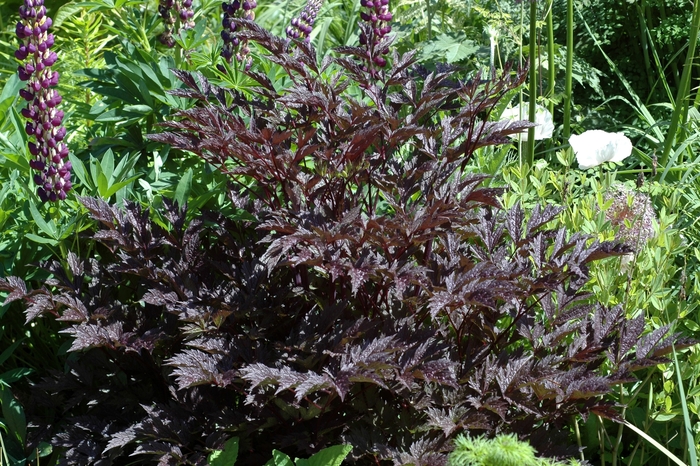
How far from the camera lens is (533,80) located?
2.66 metres

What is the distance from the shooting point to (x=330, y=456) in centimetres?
184

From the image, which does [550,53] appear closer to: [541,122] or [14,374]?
[541,122]

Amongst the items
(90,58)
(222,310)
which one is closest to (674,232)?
(222,310)

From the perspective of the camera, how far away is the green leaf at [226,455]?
1893mm

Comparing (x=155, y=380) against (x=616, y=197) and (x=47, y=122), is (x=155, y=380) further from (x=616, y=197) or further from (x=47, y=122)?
(x=616, y=197)

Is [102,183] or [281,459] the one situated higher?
[102,183]

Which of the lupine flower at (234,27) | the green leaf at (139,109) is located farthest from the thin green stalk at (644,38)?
the green leaf at (139,109)

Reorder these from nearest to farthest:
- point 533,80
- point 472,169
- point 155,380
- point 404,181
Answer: point 404,181
point 155,380
point 533,80
point 472,169

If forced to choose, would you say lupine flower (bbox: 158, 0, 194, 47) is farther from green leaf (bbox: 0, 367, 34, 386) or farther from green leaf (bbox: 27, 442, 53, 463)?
green leaf (bbox: 27, 442, 53, 463)

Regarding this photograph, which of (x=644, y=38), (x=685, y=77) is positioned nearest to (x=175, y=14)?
(x=685, y=77)

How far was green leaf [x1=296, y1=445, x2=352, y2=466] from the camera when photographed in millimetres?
1809

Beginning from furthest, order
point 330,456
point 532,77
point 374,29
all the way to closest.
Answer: point 532,77
point 374,29
point 330,456

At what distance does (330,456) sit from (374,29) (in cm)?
130

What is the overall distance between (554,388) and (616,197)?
1.02 meters
